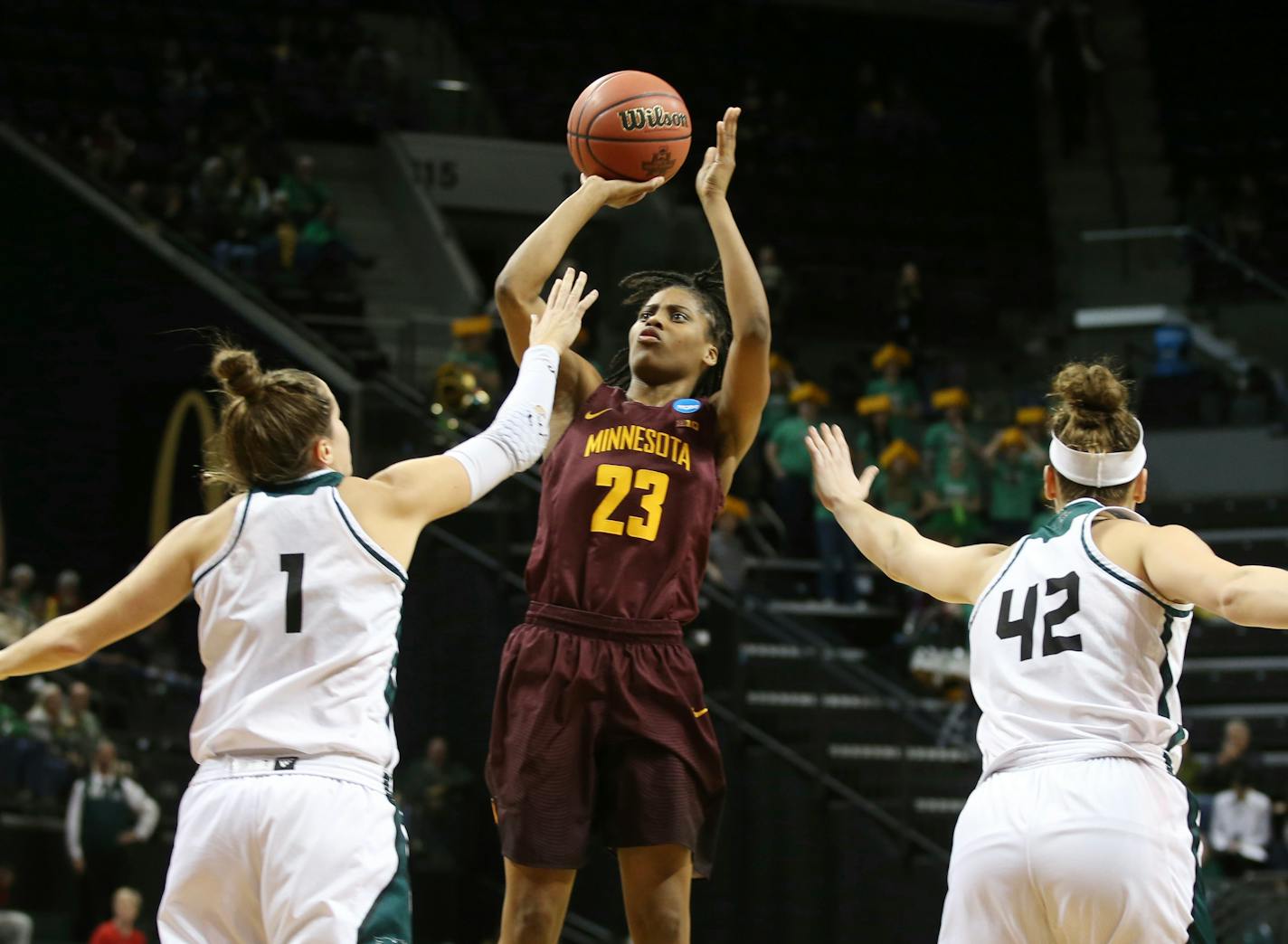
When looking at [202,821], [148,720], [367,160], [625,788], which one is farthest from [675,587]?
[367,160]

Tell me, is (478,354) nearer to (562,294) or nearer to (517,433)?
(562,294)

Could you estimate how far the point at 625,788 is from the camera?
5.28 metres

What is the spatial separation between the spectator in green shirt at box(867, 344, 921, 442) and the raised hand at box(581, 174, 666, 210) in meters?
10.3

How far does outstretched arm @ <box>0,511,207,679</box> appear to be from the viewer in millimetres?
4230

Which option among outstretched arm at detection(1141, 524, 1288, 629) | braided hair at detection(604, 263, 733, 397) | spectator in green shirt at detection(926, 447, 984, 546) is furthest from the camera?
spectator in green shirt at detection(926, 447, 984, 546)

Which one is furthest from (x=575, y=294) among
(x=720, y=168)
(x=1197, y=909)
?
(x=1197, y=909)

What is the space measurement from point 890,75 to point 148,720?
14.9m

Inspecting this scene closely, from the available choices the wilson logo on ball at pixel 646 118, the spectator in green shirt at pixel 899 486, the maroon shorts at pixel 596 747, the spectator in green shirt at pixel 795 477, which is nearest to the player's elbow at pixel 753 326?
the wilson logo on ball at pixel 646 118

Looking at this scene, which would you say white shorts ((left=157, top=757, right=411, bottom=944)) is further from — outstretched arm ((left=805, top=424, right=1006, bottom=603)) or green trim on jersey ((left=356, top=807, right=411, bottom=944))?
outstretched arm ((left=805, top=424, right=1006, bottom=603))

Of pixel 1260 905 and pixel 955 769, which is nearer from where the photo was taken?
pixel 1260 905

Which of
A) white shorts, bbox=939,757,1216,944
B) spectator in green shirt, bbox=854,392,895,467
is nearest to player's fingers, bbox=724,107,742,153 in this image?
white shorts, bbox=939,757,1216,944

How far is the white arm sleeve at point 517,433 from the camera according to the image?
4.51 meters

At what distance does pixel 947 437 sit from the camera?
1546cm

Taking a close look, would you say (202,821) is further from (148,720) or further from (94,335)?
(94,335)
